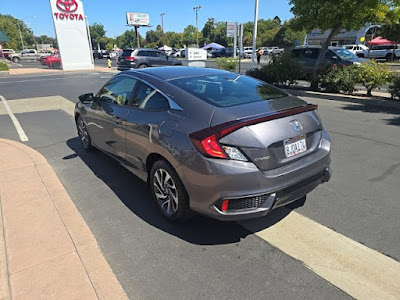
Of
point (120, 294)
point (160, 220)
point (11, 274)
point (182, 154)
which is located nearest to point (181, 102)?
point (182, 154)

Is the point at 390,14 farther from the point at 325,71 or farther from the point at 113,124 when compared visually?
the point at 113,124

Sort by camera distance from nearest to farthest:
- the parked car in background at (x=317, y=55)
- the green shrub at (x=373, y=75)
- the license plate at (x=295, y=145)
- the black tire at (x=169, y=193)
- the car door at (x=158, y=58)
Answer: the license plate at (x=295, y=145) < the black tire at (x=169, y=193) < the green shrub at (x=373, y=75) < the parked car in background at (x=317, y=55) < the car door at (x=158, y=58)

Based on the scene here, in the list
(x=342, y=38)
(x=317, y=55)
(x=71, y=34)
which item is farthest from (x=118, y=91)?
(x=342, y=38)

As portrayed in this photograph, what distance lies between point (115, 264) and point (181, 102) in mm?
1615

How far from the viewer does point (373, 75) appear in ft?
29.9

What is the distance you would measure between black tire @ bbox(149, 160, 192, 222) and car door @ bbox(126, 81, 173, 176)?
0.69 feet

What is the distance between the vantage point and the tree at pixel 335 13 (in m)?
9.27

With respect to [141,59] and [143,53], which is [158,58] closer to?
[143,53]

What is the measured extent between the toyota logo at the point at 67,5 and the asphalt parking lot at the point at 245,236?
26.7m

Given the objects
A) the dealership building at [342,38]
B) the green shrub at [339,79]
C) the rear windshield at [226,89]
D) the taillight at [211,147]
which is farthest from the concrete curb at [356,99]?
the dealership building at [342,38]

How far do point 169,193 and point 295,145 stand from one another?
52.2 inches

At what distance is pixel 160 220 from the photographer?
10.5ft

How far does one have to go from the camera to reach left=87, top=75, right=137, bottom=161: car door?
3729mm

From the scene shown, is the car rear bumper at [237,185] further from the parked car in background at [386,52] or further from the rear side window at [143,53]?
the parked car in background at [386,52]
